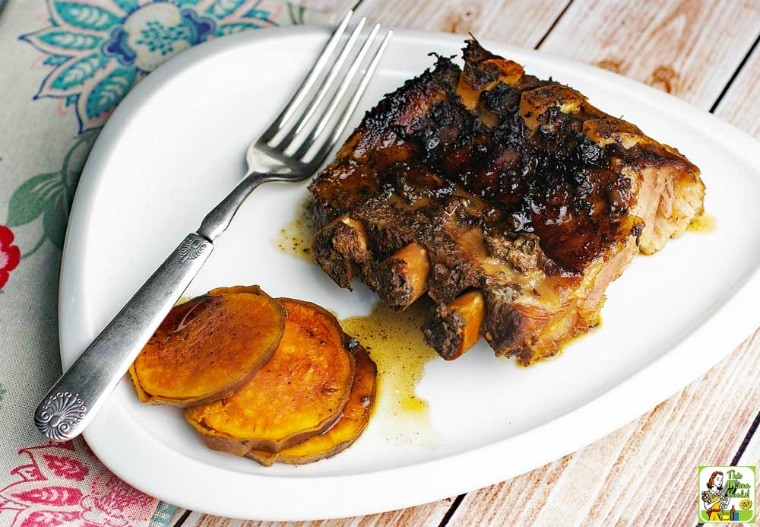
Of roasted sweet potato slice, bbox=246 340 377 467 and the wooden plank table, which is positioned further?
the wooden plank table

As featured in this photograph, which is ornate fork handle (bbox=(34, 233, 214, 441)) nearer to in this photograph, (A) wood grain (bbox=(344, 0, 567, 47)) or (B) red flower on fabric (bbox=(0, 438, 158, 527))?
(B) red flower on fabric (bbox=(0, 438, 158, 527))

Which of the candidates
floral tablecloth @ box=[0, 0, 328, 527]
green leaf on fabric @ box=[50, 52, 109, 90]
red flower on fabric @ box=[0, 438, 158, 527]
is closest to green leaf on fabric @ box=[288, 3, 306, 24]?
floral tablecloth @ box=[0, 0, 328, 527]

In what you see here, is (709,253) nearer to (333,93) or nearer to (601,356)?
(601,356)

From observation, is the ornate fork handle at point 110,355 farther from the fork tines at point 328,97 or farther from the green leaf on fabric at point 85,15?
the green leaf on fabric at point 85,15

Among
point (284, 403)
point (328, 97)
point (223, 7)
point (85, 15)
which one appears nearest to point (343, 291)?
point (284, 403)

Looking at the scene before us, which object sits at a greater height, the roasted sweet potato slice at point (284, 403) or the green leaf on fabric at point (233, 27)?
the green leaf on fabric at point (233, 27)

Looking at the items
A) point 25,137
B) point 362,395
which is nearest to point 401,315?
point 362,395

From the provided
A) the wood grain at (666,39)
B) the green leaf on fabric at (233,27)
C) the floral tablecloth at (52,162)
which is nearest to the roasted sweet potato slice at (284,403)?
the floral tablecloth at (52,162)
